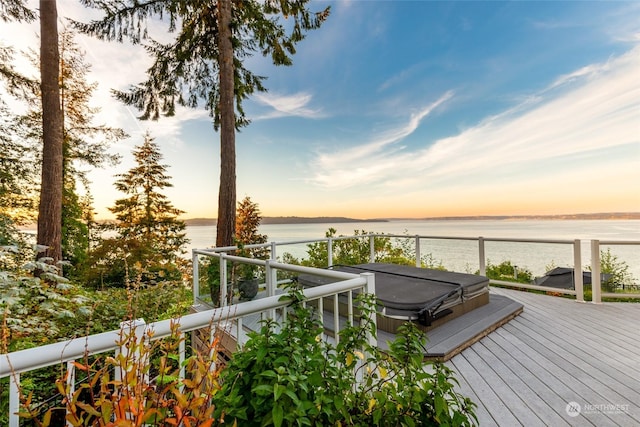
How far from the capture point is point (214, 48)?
23.6ft

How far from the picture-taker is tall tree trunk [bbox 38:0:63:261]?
5.31 meters

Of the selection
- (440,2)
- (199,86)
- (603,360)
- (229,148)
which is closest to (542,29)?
(440,2)

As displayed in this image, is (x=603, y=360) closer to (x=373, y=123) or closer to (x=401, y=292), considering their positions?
(x=401, y=292)

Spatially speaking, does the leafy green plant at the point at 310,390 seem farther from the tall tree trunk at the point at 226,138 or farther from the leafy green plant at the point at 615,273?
the leafy green plant at the point at 615,273

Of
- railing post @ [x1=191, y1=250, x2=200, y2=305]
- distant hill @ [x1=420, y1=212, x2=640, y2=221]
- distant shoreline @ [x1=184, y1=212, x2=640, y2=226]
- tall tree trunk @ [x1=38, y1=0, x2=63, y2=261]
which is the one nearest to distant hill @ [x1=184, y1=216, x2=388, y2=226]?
distant shoreline @ [x1=184, y1=212, x2=640, y2=226]

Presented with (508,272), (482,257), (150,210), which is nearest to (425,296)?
(482,257)

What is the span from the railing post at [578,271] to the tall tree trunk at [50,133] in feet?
32.6

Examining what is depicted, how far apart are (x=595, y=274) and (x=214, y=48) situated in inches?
385

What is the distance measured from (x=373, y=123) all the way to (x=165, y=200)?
12086mm

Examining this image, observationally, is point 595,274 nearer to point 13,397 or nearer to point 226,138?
point 13,397

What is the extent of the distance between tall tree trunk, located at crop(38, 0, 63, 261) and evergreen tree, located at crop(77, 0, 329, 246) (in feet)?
2.15

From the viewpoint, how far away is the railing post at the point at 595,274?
4613mm

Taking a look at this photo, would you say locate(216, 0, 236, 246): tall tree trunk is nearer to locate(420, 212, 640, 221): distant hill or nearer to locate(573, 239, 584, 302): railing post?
locate(573, 239, 584, 302): railing post

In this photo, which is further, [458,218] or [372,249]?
[458,218]
